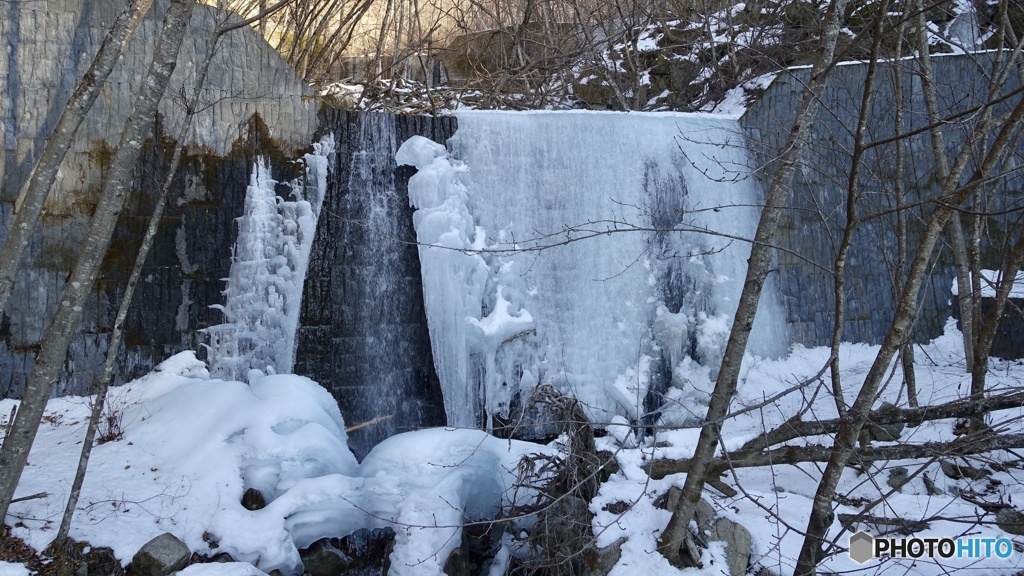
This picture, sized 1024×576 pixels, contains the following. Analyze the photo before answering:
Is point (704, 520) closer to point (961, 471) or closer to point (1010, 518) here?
point (1010, 518)

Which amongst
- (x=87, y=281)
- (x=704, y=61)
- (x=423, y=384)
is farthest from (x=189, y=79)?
(x=704, y=61)

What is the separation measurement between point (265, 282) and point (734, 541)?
434 centimetres

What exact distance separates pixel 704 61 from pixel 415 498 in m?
8.39

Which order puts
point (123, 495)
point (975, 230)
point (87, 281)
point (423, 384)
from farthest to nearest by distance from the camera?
point (423, 384), point (975, 230), point (123, 495), point (87, 281)

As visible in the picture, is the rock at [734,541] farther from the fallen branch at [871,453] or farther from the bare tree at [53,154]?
the bare tree at [53,154]

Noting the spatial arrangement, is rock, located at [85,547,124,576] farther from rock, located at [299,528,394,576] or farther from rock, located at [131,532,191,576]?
rock, located at [299,528,394,576]

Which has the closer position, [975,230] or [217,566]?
[217,566]

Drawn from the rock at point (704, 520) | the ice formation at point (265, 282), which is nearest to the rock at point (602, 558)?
the rock at point (704, 520)

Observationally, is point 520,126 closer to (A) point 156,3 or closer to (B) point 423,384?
(B) point 423,384

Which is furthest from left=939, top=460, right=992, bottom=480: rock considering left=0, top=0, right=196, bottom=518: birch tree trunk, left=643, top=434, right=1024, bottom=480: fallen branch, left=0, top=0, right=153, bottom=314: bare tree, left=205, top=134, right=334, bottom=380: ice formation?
left=0, top=0, right=153, bottom=314: bare tree

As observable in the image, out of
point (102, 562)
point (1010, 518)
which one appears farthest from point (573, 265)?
point (102, 562)

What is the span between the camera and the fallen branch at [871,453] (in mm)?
3123

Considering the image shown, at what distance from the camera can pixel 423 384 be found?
21.4ft

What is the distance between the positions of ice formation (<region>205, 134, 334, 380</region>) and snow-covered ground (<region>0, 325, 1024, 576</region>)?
486mm
